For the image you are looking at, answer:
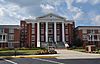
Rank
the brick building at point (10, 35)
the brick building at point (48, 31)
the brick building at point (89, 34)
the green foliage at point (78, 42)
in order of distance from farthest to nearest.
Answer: the brick building at point (89, 34), the brick building at point (10, 35), the brick building at point (48, 31), the green foliage at point (78, 42)

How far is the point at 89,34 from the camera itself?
297ft

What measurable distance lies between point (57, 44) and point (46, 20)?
407 inches

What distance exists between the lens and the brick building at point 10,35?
3536 inches

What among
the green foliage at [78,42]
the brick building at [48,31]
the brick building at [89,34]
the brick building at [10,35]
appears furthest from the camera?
the brick building at [89,34]

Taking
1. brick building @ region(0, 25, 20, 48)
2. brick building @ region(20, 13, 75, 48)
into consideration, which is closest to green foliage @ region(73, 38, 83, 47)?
brick building @ region(20, 13, 75, 48)

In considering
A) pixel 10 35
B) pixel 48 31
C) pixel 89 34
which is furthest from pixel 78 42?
pixel 10 35

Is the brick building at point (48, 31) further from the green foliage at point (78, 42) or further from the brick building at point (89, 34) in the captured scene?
the brick building at point (89, 34)

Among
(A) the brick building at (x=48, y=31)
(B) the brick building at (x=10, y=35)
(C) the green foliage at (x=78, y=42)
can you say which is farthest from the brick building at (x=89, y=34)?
(B) the brick building at (x=10, y=35)

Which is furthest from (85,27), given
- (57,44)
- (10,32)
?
(10,32)

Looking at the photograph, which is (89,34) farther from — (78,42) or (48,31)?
(48,31)

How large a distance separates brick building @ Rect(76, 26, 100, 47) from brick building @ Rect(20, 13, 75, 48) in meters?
3.92

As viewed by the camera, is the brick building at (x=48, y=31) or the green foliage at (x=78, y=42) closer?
the green foliage at (x=78, y=42)

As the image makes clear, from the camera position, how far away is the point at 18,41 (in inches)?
3558

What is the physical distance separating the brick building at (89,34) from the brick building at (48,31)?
3916mm
